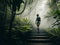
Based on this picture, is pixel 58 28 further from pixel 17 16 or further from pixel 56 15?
pixel 17 16

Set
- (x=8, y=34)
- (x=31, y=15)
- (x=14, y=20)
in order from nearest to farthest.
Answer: (x=8, y=34) < (x=14, y=20) < (x=31, y=15)

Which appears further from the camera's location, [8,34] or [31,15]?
[31,15]

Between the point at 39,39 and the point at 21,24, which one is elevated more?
the point at 21,24

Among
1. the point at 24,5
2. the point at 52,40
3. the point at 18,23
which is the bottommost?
the point at 52,40

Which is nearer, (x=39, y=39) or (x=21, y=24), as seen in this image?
(x=39, y=39)

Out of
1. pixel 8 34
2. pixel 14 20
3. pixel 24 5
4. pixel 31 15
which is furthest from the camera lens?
pixel 31 15

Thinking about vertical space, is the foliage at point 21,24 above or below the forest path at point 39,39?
above

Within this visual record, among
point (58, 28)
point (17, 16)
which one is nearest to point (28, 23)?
point (17, 16)

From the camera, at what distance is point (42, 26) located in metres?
20.1

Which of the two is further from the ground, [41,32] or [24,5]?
[24,5]

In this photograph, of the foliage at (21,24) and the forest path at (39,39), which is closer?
the forest path at (39,39)

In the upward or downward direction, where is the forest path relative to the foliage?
downward

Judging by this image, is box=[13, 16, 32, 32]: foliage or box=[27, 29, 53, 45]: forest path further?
box=[13, 16, 32, 32]: foliage

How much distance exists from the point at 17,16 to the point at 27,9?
1.57 m
